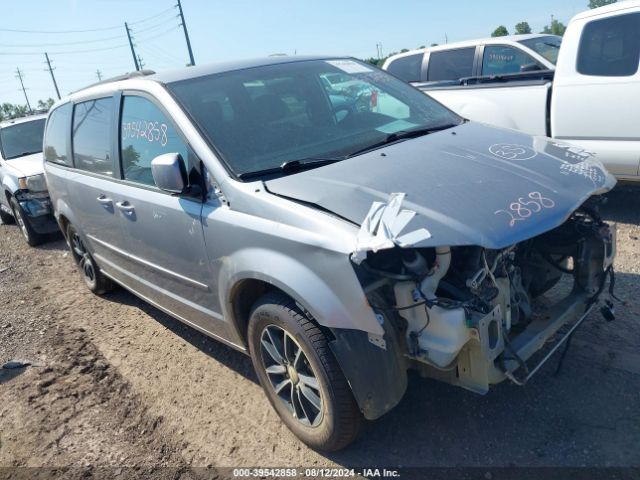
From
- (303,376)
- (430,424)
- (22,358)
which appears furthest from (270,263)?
(22,358)

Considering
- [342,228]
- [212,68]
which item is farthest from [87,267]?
[342,228]

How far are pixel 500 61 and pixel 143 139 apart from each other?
19.8 ft

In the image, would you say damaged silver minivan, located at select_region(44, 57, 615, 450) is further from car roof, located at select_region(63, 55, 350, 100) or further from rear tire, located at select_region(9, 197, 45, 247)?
rear tire, located at select_region(9, 197, 45, 247)

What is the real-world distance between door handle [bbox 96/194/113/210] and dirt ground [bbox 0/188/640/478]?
1.18 metres

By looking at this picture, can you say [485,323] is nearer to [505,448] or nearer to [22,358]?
[505,448]

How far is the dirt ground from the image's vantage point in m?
2.71

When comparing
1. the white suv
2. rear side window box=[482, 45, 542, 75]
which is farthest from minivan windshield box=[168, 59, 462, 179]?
the white suv

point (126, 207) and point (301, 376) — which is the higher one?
point (126, 207)

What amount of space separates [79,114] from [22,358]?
210 cm

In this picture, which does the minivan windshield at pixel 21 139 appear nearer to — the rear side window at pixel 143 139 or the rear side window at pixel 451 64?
the rear side window at pixel 143 139

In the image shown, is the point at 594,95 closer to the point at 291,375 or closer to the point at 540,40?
the point at 540,40

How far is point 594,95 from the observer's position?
525 cm

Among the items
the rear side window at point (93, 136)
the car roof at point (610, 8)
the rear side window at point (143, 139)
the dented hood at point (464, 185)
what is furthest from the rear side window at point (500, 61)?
the rear side window at point (143, 139)

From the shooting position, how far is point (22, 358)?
14.4 ft
